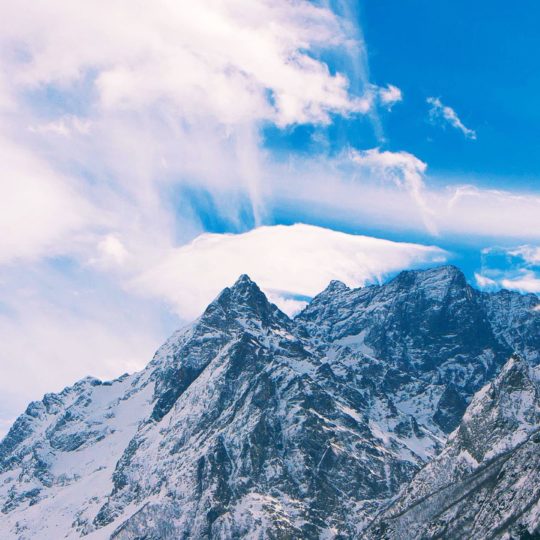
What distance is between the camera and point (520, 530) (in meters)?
194
